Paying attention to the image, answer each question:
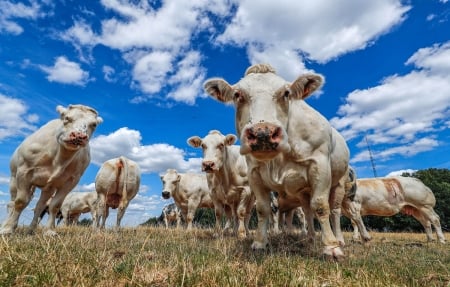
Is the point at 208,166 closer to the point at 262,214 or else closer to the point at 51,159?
the point at 262,214

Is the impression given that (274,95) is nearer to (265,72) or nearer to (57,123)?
(265,72)

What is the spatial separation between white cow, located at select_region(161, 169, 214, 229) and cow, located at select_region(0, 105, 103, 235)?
947 centimetres

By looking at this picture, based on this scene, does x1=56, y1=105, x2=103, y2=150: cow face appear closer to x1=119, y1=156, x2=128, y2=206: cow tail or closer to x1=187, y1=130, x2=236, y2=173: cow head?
x1=187, y1=130, x2=236, y2=173: cow head

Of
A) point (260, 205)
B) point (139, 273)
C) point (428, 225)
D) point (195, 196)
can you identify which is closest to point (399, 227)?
point (428, 225)

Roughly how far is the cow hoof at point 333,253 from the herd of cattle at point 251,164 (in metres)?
0.02

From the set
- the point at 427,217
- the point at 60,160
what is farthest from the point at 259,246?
the point at 427,217

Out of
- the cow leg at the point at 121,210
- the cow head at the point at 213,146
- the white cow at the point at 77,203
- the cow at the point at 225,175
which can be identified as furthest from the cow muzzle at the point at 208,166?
the white cow at the point at 77,203

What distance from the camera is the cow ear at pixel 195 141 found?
10.4 m

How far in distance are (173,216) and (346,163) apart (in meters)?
20.7

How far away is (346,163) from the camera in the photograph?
732 centimetres

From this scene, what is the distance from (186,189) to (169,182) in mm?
1019

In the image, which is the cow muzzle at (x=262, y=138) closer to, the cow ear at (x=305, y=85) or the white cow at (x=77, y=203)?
the cow ear at (x=305, y=85)

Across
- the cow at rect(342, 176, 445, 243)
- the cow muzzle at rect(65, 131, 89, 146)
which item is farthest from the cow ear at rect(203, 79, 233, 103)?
the cow at rect(342, 176, 445, 243)

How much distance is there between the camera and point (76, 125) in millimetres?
7473
